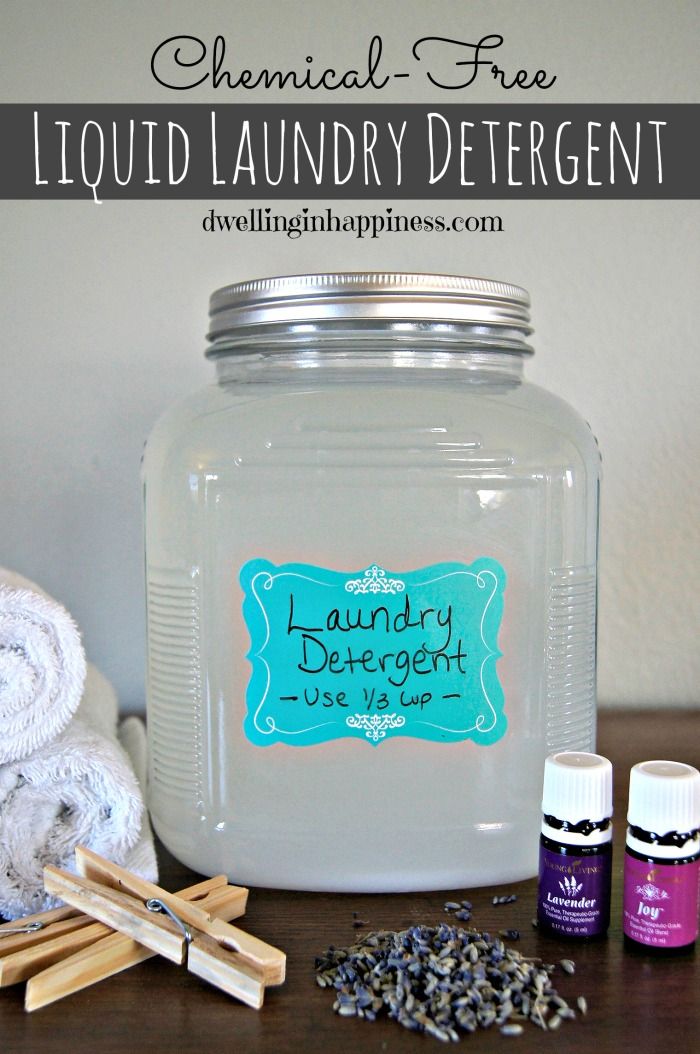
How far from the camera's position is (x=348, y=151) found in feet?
2.82

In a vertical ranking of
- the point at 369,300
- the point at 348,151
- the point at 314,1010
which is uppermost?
the point at 348,151

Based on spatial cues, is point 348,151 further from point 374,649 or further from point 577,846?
point 577,846

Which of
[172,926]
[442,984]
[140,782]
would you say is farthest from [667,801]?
[140,782]

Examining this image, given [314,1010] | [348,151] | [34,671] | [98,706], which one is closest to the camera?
Result: [314,1010]

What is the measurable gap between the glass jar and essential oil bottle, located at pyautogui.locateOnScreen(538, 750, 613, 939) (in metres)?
0.07

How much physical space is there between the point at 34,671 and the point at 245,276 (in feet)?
1.32

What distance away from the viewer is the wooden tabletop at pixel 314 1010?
46cm

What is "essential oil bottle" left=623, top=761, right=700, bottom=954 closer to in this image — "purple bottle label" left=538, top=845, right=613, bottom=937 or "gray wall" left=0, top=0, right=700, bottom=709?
"purple bottle label" left=538, top=845, right=613, bottom=937

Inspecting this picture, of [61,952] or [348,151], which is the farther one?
[348,151]

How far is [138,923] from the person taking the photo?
1.72 ft

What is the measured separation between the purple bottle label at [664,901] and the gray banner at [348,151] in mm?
557

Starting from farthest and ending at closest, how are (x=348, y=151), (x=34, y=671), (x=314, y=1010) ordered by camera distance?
(x=348, y=151)
(x=34, y=671)
(x=314, y=1010)

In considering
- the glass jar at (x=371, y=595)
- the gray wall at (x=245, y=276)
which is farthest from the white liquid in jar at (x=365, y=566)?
the gray wall at (x=245, y=276)

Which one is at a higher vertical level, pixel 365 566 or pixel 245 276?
pixel 245 276
